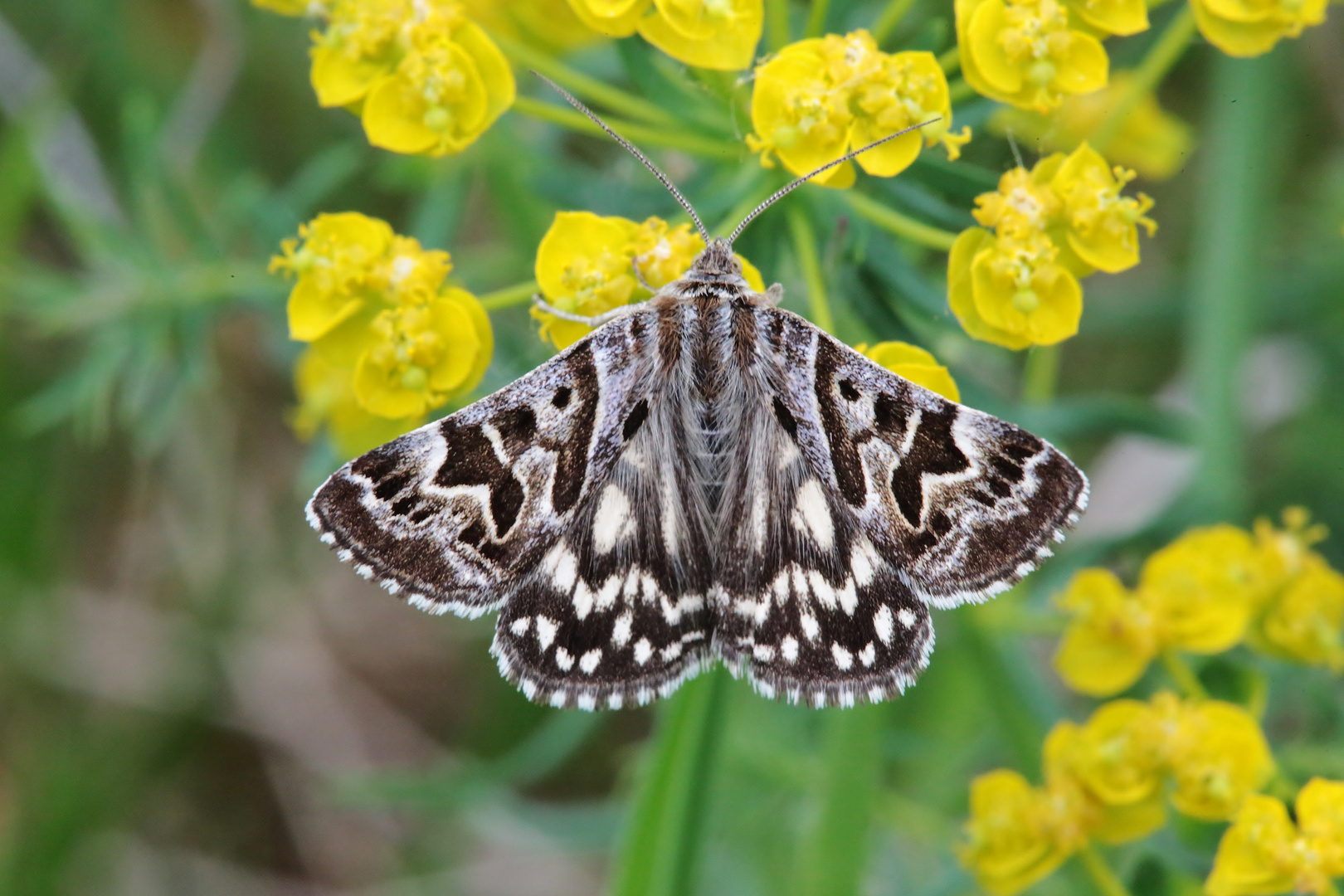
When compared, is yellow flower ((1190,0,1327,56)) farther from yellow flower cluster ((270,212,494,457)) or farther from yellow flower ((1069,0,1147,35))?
yellow flower cluster ((270,212,494,457))

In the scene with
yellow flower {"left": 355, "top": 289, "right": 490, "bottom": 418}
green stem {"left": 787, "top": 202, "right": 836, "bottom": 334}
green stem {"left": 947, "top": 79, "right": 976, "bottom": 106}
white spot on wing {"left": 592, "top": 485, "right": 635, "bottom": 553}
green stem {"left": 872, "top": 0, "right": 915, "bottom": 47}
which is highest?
green stem {"left": 872, "top": 0, "right": 915, "bottom": 47}

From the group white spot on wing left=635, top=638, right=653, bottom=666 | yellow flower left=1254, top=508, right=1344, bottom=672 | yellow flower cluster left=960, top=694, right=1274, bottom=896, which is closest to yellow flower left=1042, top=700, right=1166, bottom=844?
yellow flower cluster left=960, top=694, right=1274, bottom=896

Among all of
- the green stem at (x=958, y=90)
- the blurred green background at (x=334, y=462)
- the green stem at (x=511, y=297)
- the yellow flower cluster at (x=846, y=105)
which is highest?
the yellow flower cluster at (x=846, y=105)

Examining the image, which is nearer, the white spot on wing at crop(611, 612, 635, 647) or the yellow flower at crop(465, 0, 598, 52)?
the white spot on wing at crop(611, 612, 635, 647)

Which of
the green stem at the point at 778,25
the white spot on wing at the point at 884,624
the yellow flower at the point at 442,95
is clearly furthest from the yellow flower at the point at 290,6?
the white spot on wing at the point at 884,624

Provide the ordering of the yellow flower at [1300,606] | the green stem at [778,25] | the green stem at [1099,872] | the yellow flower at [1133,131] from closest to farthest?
the green stem at [778,25]
the green stem at [1099,872]
the yellow flower at [1300,606]
the yellow flower at [1133,131]

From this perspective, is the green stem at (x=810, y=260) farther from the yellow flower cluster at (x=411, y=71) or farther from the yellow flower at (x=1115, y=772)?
the yellow flower at (x=1115, y=772)

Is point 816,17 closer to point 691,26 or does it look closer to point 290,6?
point 691,26
